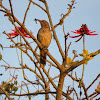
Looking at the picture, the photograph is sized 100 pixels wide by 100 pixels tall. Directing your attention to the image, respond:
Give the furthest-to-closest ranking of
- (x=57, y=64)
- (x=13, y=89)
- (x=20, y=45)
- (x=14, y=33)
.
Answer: (x=14, y=33) → (x=13, y=89) → (x=20, y=45) → (x=57, y=64)

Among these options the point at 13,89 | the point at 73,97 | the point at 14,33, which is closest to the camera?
the point at 73,97

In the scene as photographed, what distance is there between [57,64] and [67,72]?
197 millimetres

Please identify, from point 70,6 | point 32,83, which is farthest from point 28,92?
point 70,6

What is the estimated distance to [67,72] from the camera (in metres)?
2.65

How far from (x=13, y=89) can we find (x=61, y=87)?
0.93m

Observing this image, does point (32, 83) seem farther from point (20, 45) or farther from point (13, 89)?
point (20, 45)

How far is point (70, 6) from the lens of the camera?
376 cm

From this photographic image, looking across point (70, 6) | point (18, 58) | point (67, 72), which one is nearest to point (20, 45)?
point (18, 58)

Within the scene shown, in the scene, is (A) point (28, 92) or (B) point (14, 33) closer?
(A) point (28, 92)

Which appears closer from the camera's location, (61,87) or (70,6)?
(61,87)

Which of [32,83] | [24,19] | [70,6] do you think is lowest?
[32,83]

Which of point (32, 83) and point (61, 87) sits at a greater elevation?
point (32, 83)

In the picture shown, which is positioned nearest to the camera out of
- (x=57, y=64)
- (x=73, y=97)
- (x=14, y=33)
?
(x=73, y=97)

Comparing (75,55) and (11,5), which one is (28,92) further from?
(11,5)
